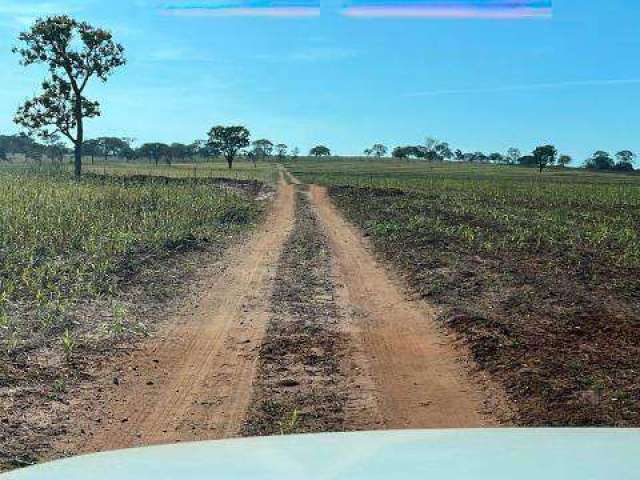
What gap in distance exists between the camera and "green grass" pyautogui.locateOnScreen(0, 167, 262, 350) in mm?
7738

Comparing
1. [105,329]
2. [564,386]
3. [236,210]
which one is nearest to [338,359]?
[564,386]

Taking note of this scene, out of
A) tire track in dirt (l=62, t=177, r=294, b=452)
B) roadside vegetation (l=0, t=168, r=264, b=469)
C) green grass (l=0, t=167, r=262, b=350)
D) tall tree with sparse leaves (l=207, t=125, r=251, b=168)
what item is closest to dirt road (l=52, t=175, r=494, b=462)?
tire track in dirt (l=62, t=177, r=294, b=452)

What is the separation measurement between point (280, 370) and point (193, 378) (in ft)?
2.52

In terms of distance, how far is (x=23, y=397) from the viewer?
5055 millimetres

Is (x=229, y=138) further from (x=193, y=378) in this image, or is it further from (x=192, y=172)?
(x=193, y=378)

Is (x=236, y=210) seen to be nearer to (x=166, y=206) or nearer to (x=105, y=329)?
(x=166, y=206)

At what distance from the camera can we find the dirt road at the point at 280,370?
15.4 feet

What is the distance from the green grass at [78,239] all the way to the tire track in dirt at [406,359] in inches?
131

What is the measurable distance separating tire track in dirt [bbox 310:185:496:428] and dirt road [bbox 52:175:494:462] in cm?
1

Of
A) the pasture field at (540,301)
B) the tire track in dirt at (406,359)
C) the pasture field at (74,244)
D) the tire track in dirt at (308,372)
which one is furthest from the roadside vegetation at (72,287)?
the pasture field at (540,301)

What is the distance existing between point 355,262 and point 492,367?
6.25 metres

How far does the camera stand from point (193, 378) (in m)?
5.65

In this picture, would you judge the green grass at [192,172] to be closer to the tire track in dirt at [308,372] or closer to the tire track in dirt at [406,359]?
the tire track in dirt at [406,359]

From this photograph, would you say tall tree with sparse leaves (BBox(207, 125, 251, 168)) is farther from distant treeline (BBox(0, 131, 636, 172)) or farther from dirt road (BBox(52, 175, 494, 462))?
dirt road (BBox(52, 175, 494, 462))
